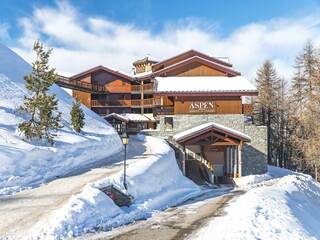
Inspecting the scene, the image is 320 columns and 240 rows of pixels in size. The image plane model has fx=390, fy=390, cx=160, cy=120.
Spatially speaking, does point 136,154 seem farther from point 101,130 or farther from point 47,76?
point 47,76

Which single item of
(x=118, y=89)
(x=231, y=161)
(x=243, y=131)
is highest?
(x=118, y=89)

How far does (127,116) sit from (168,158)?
21.3 metres

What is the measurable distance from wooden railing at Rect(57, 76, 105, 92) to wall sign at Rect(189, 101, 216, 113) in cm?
1431

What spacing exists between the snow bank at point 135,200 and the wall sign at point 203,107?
9.16m

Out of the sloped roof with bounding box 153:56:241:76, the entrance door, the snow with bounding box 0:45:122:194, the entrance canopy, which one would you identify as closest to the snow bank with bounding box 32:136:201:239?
the snow with bounding box 0:45:122:194

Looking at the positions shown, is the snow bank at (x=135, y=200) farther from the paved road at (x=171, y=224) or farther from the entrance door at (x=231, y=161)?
the entrance door at (x=231, y=161)

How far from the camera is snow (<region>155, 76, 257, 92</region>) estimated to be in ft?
109

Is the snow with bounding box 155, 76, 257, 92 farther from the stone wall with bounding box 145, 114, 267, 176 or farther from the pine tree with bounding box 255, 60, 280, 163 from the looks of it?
the pine tree with bounding box 255, 60, 280, 163

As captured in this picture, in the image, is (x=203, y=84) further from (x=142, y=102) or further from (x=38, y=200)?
(x=38, y=200)

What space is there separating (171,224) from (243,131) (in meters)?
20.9

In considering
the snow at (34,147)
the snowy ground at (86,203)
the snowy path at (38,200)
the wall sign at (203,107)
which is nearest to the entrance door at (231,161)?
the wall sign at (203,107)

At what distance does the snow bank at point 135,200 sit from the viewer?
1107cm

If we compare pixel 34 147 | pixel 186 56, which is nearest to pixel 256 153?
pixel 186 56

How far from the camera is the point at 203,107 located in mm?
33188
